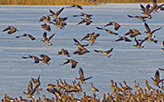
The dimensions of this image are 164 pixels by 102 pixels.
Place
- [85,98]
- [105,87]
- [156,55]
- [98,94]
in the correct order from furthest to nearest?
[156,55] < [105,87] < [98,94] < [85,98]

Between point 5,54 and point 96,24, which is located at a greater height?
point 5,54

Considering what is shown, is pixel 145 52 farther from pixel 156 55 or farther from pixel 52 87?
pixel 52 87

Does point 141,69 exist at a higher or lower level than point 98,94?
lower

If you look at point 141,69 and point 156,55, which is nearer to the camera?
point 141,69

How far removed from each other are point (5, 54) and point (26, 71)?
147 inches

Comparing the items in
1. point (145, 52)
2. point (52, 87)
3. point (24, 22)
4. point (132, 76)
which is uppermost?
point (52, 87)

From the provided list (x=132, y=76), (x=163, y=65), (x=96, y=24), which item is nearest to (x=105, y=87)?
(x=132, y=76)

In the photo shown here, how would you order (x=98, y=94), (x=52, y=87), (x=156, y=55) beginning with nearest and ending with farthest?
(x=52, y=87) → (x=98, y=94) → (x=156, y=55)

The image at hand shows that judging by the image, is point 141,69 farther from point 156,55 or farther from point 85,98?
point 85,98

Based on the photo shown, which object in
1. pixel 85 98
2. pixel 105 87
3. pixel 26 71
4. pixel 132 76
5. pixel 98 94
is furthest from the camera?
pixel 26 71

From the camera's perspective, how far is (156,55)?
17969 millimetres

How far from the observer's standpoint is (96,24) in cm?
3022

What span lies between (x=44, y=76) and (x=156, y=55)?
5.65 m

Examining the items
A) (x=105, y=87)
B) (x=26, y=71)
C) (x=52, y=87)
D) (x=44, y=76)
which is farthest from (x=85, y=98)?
(x=26, y=71)
